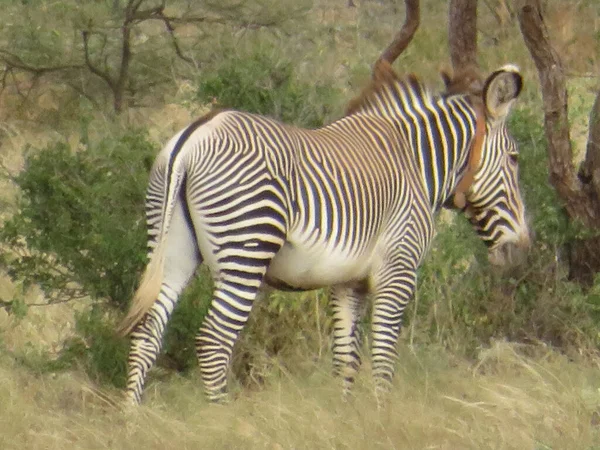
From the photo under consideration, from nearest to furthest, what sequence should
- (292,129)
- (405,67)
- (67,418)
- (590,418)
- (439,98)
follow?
(590,418)
(67,418)
(292,129)
(439,98)
(405,67)

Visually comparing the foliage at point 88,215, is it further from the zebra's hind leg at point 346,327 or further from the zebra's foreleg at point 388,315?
the zebra's foreleg at point 388,315

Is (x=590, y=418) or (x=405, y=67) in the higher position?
(x=405, y=67)

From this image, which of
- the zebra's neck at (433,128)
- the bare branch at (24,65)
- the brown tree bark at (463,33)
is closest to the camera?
the zebra's neck at (433,128)

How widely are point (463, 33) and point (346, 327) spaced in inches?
95.2

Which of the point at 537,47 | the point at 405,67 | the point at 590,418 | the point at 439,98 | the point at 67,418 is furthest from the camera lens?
the point at 405,67

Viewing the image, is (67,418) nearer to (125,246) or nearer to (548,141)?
(125,246)

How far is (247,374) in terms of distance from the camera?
6.95m

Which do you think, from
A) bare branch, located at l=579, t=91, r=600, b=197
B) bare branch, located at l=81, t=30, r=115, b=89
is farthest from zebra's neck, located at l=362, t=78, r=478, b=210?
bare branch, located at l=81, t=30, r=115, b=89

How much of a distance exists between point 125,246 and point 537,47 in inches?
99.8

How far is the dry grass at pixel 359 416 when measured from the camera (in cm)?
457

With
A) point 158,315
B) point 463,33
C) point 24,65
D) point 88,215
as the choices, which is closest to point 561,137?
point 463,33

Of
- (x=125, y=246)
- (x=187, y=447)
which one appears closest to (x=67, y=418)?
(x=187, y=447)

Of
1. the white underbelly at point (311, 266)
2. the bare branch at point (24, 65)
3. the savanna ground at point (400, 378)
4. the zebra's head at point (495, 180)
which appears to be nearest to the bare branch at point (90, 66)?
the bare branch at point (24, 65)

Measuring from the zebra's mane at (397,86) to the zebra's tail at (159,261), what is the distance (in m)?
1.29
